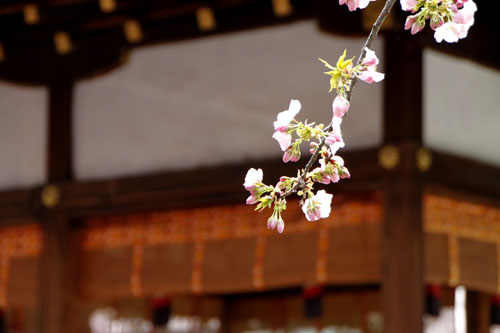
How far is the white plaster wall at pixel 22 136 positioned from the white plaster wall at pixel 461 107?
9.05 ft

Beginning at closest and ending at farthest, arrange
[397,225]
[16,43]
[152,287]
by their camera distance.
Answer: [397,225], [152,287], [16,43]

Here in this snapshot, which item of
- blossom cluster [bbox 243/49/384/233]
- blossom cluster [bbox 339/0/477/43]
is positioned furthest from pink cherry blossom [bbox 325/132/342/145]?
blossom cluster [bbox 339/0/477/43]

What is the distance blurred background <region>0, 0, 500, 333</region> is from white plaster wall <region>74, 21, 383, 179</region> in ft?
0.04

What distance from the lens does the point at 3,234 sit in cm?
775

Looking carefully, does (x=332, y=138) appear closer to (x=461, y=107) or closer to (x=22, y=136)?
(x=461, y=107)

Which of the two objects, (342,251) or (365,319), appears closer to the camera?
(342,251)

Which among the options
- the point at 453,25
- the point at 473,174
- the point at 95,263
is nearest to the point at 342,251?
the point at 473,174

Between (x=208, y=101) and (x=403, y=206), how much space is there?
157 cm

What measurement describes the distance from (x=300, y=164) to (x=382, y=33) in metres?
0.90

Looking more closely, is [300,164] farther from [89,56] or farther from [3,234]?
[3,234]

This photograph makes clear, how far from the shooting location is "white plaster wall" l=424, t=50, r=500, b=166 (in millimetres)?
6285

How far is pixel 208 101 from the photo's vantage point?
694 centimetres

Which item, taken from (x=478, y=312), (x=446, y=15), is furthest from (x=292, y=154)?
(x=478, y=312)

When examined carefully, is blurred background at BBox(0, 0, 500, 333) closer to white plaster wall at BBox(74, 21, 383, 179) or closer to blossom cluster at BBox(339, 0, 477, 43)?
white plaster wall at BBox(74, 21, 383, 179)
